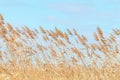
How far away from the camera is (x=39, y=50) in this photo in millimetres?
4305

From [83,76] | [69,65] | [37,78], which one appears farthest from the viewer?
[69,65]

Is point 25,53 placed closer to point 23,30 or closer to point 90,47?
point 23,30

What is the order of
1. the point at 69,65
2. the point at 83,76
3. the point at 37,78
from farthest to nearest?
the point at 69,65 < the point at 83,76 < the point at 37,78

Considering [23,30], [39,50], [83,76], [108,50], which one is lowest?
[83,76]

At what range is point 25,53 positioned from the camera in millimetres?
4305

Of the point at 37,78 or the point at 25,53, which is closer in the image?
the point at 37,78

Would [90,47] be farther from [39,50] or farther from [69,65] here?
[39,50]

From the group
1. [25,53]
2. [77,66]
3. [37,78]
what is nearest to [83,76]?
[77,66]

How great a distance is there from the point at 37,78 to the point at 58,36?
71 centimetres

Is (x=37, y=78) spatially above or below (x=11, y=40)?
below

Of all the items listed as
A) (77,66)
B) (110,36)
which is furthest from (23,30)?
(110,36)

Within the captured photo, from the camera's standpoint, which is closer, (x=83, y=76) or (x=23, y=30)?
(x=83, y=76)

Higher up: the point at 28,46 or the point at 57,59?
the point at 28,46

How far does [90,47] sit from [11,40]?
102cm
